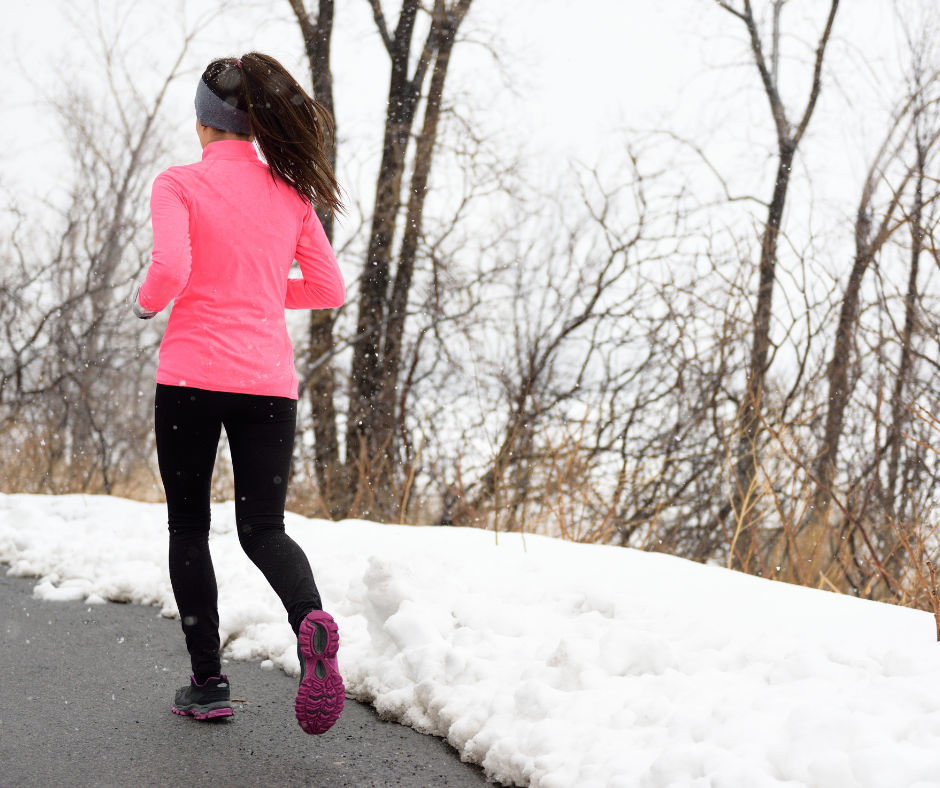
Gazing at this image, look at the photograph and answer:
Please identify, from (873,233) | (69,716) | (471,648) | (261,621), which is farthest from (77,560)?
(873,233)

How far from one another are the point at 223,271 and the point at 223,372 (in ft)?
0.98

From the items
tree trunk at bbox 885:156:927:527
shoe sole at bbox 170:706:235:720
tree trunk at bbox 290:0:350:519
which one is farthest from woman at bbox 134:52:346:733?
tree trunk at bbox 885:156:927:527

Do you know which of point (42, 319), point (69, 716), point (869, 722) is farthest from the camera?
point (42, 319)

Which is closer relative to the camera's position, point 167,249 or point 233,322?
point 167,249

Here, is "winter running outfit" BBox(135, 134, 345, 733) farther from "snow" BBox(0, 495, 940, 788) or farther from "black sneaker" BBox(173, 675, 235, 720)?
"snow" BBox(0, 495, 940, 788)

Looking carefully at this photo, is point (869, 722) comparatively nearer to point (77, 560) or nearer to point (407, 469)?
→ point (77, 560)

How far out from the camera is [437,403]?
8172 millimetres

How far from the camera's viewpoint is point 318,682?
74.4 inches

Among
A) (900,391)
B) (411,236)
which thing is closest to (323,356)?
(411,236)

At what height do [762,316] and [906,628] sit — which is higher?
[762,316]

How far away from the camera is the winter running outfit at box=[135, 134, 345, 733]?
2.03 m

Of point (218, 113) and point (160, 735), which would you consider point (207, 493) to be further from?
point (218, 113)

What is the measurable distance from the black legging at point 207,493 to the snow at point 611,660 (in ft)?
1.99

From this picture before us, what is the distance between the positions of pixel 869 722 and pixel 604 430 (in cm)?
642
